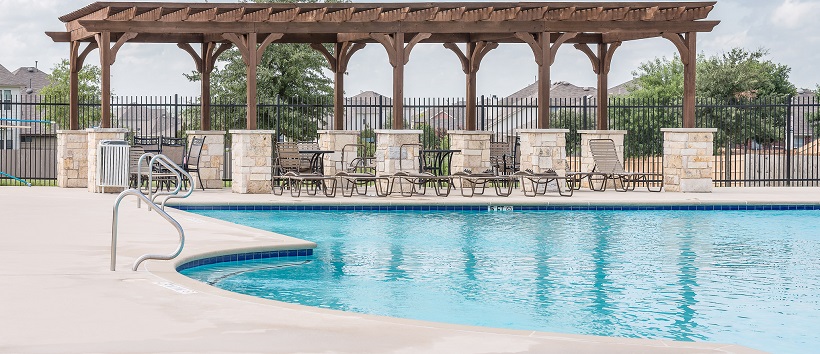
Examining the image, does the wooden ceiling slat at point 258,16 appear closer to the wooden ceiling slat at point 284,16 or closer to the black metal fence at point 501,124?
the wooden ceiling slat at point 284,16

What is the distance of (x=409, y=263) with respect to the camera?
11.0m

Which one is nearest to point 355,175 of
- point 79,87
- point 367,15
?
point 367,15

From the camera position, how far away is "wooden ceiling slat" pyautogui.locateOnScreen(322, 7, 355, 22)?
19734 millimetres

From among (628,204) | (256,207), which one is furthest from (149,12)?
(628,204)

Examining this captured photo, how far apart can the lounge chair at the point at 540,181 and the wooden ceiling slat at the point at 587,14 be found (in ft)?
9.43

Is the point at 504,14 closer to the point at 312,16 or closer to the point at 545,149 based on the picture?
the point at 545,149

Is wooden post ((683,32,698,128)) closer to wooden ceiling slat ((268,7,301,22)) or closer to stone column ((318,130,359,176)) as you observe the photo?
stone column ((318,130,359,176))

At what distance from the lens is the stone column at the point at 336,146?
2180cm

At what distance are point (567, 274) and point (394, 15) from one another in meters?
10.6

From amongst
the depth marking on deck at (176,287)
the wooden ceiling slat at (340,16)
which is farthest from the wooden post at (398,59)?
the depth marking on deck at (176,287)

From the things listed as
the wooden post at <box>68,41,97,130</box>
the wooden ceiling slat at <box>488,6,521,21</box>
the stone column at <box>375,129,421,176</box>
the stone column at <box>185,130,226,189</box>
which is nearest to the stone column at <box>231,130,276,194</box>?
the stone column at <box>185,130,226,189</box>

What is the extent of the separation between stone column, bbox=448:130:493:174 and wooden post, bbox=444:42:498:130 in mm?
397

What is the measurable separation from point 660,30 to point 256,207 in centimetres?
823

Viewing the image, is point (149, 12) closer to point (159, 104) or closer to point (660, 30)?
point (159, 104)
